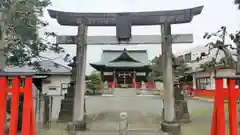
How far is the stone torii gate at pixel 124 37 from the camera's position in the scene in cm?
877

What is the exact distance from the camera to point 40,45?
949cm

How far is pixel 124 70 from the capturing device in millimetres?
40094

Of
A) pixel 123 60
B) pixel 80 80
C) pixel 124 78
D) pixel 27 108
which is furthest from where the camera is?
pixel 124 78

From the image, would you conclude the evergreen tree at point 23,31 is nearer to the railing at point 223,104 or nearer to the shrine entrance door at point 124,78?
the railing at point 223,104

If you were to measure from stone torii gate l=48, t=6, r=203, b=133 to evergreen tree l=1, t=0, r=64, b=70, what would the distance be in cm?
72

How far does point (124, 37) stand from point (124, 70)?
3118 centimetres

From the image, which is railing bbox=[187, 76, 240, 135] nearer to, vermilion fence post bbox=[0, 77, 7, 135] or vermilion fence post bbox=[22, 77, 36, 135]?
vermilion fence post bbox=[22, 77, 36, 135]

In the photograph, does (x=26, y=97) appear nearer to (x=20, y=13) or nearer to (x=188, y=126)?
(x=20, y=13)

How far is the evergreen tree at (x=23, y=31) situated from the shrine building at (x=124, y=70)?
1111 inches

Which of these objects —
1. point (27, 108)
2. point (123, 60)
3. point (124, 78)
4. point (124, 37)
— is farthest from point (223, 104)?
point (124, 78)

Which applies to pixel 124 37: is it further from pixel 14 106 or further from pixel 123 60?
pixel 123 60

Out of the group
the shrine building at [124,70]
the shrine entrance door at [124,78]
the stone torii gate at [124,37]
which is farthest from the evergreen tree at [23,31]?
the shrine entrance door at [124,78]

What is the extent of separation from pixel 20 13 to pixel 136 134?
559cm

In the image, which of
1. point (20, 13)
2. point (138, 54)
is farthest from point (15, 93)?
point (138, 54)
